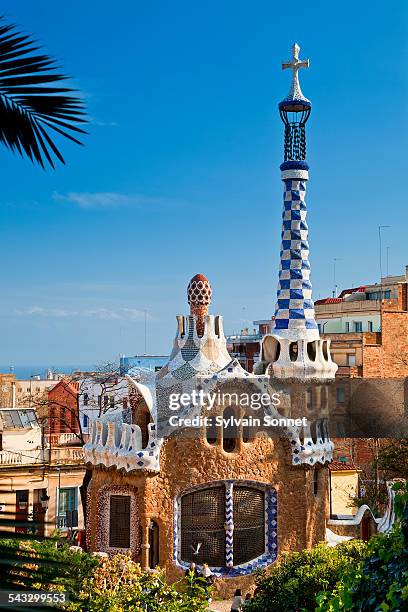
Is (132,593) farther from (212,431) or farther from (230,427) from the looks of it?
(230,427)

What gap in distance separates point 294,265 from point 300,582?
7727mm

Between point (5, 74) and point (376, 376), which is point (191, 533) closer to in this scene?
point (5, 74)

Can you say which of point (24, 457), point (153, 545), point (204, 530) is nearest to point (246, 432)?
A: point (204, 530)

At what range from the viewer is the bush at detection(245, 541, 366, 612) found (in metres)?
12.1

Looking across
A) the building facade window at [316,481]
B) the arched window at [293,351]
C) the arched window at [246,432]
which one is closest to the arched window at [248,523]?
the arched window at [246,432]

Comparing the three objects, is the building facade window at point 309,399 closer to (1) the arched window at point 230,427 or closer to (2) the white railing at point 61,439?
(1) the arched window at point 230,427

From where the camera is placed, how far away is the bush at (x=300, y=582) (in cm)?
1211

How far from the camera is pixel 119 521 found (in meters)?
17.1

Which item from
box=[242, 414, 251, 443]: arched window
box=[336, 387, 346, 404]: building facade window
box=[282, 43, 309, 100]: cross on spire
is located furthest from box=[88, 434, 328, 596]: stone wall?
box=[336, 387, 346, 404]: building facade window

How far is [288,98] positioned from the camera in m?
18.6

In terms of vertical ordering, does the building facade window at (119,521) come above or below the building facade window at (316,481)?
below

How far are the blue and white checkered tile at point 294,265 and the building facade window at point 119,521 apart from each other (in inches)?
186

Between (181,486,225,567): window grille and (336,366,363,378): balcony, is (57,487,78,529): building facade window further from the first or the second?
(336,366,363,378): balcony

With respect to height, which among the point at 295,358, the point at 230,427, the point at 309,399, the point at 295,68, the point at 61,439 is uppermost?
the point at 295,68
